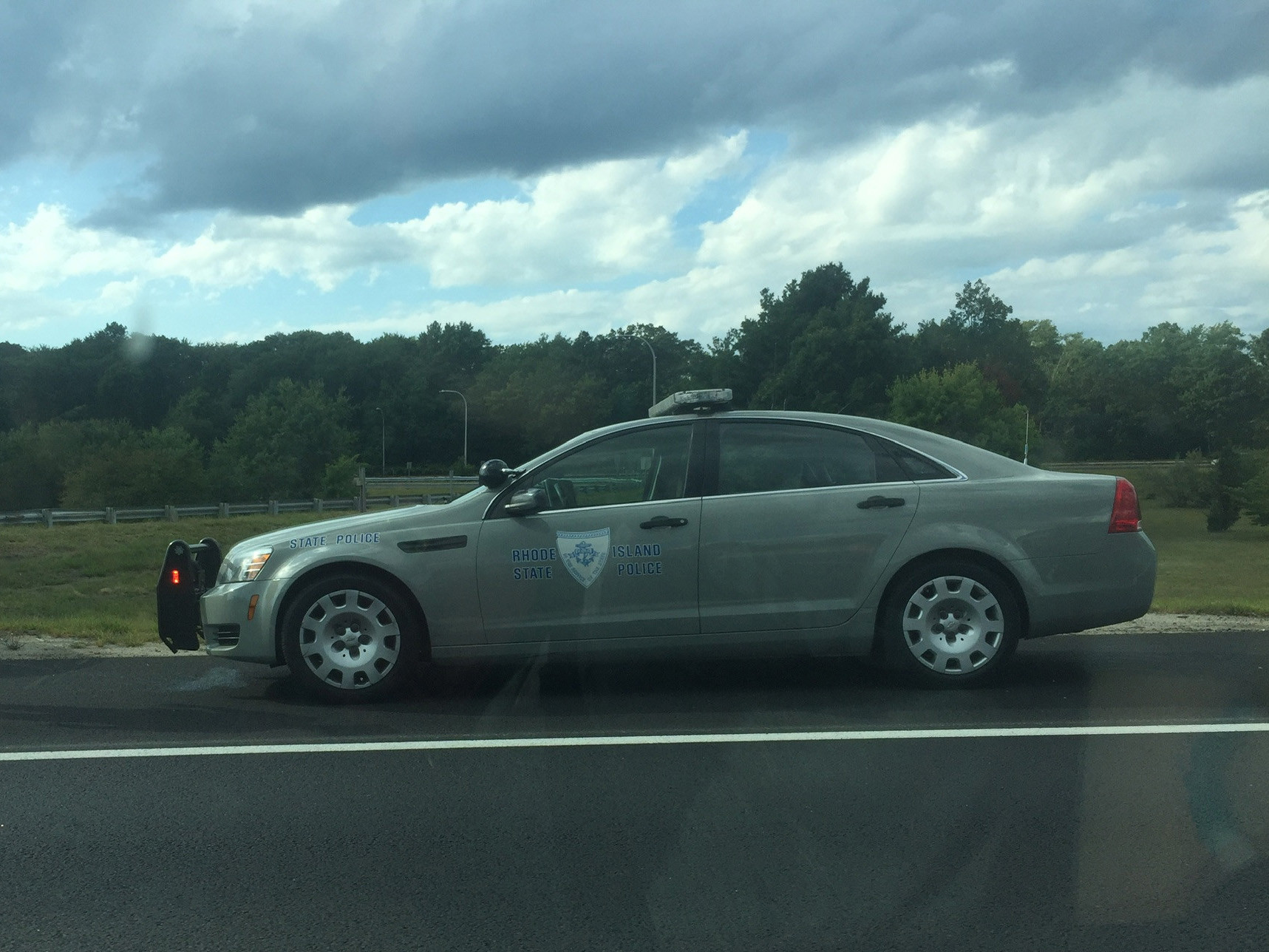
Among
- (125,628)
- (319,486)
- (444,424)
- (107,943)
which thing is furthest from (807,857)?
(319,486)

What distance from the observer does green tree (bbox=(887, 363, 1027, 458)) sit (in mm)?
39438

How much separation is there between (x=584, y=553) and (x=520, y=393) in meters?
15.1

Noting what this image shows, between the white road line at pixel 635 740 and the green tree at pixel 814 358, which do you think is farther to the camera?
the green tree at pixel 814 358

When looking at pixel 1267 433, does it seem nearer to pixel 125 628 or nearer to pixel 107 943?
pixel 125 628

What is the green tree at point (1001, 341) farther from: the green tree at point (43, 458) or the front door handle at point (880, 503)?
the front door handle at point (880, 503)

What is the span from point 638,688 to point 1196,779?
3068 mm

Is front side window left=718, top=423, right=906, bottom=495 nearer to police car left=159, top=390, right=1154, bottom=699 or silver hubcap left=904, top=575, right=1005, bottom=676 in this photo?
police car left=159, top=390, right=1154, bottom=699

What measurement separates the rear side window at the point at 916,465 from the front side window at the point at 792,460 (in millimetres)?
56

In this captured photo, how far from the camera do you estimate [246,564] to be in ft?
22.7

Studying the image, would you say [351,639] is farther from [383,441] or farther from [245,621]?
[383,441]

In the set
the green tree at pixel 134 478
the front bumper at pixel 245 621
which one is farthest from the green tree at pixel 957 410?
the green tree at pixel 134 478

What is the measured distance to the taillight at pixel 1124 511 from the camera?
6941mm

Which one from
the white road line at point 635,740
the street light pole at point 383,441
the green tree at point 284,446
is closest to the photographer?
the white road line at point 635,740

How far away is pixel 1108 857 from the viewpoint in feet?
13.2
